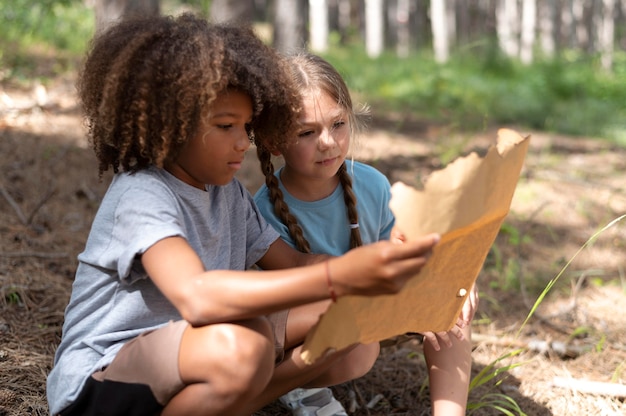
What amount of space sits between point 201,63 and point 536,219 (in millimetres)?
3529

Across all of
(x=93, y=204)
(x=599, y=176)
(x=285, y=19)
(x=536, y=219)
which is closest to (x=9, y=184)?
(x=93, y=204)

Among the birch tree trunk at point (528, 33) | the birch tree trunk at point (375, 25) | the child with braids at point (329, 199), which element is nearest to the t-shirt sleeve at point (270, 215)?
the child with braids at point (329, 199)

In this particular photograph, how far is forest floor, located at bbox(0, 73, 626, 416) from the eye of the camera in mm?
2371

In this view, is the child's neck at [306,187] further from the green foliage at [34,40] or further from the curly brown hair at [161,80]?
the green foliage at [34,40]

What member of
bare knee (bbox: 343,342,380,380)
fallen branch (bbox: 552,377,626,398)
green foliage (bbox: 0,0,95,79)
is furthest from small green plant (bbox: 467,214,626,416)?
green foliage (bbox: 0,0,95,79)

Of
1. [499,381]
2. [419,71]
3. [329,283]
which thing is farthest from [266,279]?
[419,71]

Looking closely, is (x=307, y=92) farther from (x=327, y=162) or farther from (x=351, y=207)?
(x=351, y=207)

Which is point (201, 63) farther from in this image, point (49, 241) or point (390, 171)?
point (390, 171)

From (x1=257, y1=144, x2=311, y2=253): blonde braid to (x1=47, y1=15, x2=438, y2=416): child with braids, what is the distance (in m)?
0.30

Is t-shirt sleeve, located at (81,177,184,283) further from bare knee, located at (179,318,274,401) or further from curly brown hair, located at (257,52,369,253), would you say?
curly brown hair, located at (257,52,369,253)

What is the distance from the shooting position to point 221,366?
1502 mm

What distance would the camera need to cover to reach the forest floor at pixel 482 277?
7.78 ft

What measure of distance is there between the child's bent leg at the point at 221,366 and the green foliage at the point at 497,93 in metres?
5.50

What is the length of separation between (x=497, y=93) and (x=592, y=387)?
8.21 m
